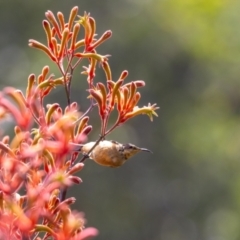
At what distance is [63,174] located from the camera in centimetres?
145

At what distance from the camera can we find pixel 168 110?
10.0 metres

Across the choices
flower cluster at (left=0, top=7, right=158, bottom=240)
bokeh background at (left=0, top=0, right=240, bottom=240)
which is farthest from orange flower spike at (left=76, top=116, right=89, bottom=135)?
bokeh background at (left=0, top=0, right=240, bottom=240)

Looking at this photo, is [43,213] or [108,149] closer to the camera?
[43,213]

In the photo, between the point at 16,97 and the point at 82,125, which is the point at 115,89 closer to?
the point at 82,125

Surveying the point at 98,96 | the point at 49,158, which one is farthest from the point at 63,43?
the point at 49,158

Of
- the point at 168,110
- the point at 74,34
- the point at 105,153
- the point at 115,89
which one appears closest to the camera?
the point at 115,89

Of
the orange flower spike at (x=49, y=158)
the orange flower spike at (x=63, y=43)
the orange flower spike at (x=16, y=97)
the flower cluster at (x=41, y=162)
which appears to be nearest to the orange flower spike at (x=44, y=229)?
the flower cluster at (x=41, y=162)

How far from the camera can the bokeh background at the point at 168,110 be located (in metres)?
9.54

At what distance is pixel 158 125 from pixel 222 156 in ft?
3.21

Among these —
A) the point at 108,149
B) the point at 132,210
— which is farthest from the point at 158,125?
the point at 108,149

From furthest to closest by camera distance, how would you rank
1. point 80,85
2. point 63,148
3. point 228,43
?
point 228,43 → point 80,85 → point 63,148

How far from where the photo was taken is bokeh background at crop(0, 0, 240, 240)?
376 inches

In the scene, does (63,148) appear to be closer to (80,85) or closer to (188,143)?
(80,85)

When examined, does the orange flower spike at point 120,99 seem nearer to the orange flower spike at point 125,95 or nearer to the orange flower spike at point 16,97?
the orange flower spike at point 125,95
